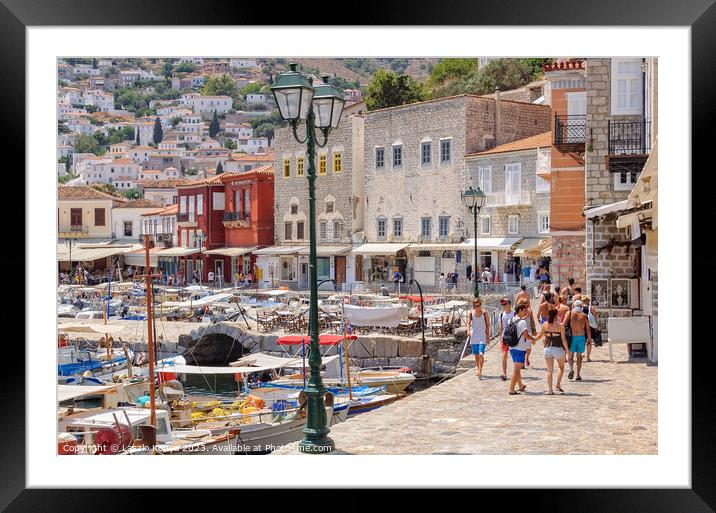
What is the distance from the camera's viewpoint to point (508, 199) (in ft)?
105

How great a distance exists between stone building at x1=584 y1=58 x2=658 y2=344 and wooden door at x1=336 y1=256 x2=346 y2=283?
2143 cm

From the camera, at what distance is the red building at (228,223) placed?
4188 centimetres

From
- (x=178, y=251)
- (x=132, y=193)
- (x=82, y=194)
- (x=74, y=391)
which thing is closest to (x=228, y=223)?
(x=178, y=251)

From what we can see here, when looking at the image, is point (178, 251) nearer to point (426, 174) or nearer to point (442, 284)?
point (426, 174)

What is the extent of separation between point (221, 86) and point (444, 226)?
54.4 metres

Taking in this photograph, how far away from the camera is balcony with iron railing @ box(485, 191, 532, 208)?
103ft

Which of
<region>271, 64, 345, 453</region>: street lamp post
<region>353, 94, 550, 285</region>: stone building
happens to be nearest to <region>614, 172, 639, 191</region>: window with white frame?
<region>271, 64, 345, 453</region>: street lamp post

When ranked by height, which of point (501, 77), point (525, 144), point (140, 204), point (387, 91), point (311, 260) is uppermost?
point (501, 77)

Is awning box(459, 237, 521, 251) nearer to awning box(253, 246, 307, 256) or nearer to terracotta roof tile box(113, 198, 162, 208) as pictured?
awning box(253, 246, 307, 256)

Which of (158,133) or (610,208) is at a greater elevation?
(158,133)

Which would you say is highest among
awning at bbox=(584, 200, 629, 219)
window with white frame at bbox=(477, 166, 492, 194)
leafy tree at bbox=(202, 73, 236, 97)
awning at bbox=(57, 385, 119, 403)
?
leafy tree at bbox=(202, 73, 236, 97)

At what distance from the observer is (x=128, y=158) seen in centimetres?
7438
